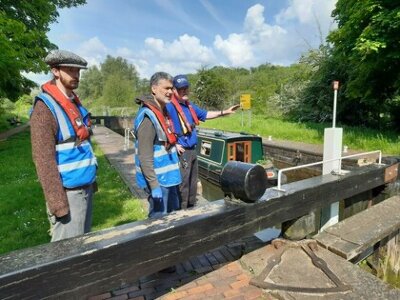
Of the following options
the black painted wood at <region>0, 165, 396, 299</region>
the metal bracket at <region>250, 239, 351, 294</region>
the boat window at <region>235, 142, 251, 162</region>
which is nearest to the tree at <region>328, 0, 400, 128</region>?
the boat window at <region>235, 142, 251, 162</region>

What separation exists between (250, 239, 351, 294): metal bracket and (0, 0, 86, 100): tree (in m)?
7.74

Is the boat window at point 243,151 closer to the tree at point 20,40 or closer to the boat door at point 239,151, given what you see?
the boat door at point 239,151

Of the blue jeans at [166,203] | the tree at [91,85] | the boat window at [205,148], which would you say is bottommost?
the boat window at [205,148]

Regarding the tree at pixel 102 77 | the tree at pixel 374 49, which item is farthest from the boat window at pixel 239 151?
the tree at pixel 102 77

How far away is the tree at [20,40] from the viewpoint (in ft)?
26.2

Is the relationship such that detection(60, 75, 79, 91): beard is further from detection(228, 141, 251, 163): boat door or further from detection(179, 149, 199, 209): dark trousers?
detection(228, 141, 251, 163): boat door

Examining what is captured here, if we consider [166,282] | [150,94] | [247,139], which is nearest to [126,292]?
[166,282]

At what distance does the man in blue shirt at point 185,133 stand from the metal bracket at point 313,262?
3.51 ft

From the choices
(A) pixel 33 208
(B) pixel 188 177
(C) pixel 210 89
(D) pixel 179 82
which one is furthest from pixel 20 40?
(C) pixel 210 89

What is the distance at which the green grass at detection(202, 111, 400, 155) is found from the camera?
10852 millimetres

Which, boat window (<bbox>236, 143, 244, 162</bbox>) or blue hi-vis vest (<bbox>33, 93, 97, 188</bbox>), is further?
boat window (<bbox>236, 143, 244, 162</bbox>)

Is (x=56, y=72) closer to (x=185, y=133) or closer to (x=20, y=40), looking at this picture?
(x=185, y=133)

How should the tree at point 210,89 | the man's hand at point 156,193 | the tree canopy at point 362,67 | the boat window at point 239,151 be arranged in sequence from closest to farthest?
the man's hand at point 156,193
the boat window at point 239,151
the tree canopy at point 362,67
the tree at point 210,89

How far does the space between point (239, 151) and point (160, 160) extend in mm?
6826
